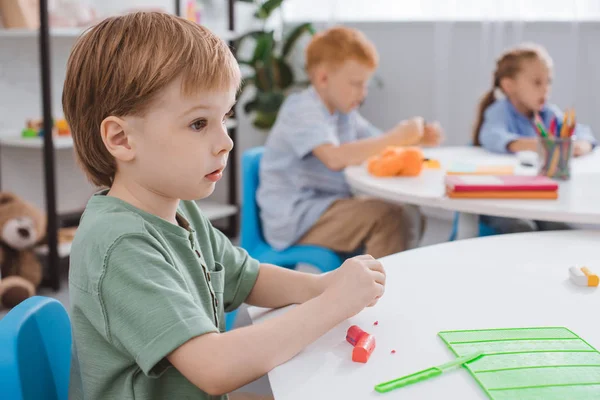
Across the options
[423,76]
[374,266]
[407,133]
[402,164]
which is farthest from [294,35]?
[374,266]

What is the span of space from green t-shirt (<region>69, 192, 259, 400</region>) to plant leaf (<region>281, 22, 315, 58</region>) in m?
3.08

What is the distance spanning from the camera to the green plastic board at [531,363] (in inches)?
25.6

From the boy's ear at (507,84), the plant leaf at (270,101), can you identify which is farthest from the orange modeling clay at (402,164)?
the plant leaf at (270,101)

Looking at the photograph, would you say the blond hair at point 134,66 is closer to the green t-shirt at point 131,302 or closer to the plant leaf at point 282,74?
the green t-shirt at point 131,302

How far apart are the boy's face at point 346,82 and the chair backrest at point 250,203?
32 cm

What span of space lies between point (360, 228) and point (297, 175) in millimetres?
246

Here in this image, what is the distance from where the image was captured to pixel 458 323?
830mm

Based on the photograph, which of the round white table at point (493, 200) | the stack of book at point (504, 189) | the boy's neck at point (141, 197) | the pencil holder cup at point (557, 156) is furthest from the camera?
the pencil holder cup at point (557, 156)

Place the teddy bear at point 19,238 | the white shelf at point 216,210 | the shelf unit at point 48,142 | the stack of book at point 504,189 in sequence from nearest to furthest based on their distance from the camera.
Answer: the stack of book at point 504,189
the shelf unit at point 48,142
the teddy bear at point 19,238
the white shelf at point 216,210

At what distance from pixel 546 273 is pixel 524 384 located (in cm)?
39

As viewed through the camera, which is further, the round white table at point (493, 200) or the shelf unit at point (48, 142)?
the shelf unit at point (48, 142)

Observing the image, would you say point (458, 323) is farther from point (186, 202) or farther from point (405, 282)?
point (186, 202)

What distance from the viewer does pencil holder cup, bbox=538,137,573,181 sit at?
1.71 metres

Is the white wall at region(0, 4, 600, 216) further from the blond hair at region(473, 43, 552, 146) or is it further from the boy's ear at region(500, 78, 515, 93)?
the boy's ear at region(500, 78, 515, 93)
